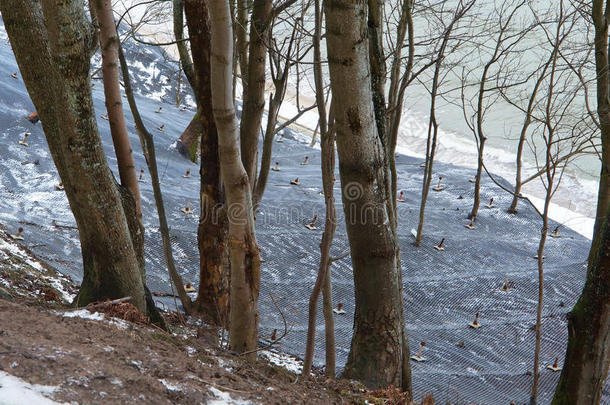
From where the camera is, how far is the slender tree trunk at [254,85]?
392 centimetres

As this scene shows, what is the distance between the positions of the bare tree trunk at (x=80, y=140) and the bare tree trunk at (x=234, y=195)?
0.56m

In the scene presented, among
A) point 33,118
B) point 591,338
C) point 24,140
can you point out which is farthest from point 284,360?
point 33,118

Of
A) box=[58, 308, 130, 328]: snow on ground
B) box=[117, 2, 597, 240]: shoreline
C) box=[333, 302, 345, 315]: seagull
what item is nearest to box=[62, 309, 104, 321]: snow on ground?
box=[58, 308, 130, 328]: snow on ground

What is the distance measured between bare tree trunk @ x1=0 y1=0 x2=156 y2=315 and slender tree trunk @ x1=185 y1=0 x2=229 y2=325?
4.26 ft

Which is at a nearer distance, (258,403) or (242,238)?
(258,403)

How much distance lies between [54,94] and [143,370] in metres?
1.53

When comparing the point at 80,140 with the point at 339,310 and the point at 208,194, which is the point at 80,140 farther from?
the point at 339,310

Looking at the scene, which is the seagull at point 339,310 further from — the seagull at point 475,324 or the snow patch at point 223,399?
the snow patch at point 223,399

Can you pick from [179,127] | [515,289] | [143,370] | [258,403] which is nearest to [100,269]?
[143,370]

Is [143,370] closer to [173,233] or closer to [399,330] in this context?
[399,330]

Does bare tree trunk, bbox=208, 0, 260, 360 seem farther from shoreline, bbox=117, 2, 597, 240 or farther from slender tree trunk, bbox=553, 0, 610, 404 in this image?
shoreline, bbox=117, 2, 597, 240

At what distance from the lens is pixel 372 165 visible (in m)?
2.82

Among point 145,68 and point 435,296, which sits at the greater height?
point 145,68

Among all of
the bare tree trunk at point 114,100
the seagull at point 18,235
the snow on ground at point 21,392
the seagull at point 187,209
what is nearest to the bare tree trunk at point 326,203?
the bare tree trunk at point 114,100
